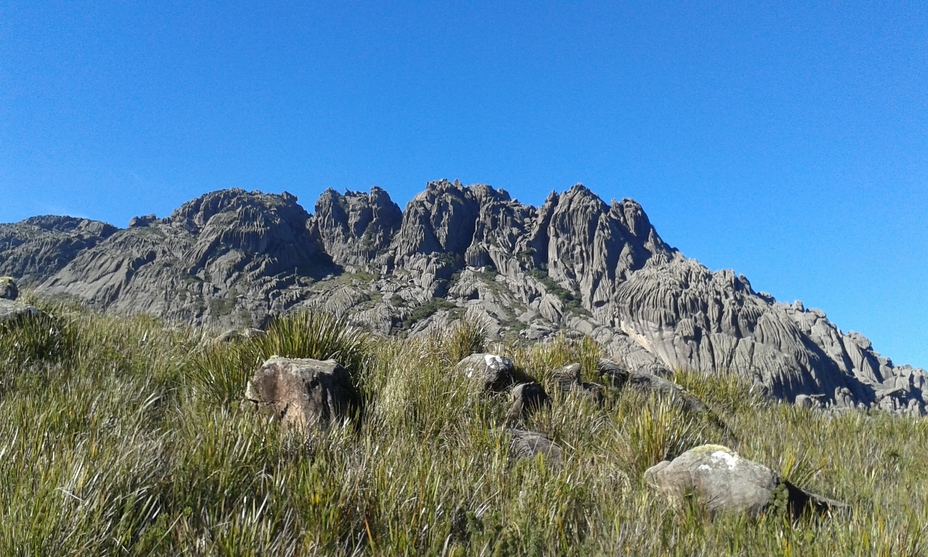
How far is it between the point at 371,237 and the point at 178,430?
18266 centimetres

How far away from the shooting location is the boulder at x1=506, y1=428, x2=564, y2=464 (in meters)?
4.67

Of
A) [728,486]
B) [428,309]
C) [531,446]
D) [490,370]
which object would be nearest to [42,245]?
[428,309]

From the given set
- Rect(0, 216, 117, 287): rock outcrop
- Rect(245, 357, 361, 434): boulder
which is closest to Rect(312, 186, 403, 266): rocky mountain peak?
Rect(0, 216, 117, 287): rock outcrop

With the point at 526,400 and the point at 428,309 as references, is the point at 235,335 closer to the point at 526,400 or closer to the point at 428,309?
the point at 526,400

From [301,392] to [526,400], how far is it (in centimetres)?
269

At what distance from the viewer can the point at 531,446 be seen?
489cm

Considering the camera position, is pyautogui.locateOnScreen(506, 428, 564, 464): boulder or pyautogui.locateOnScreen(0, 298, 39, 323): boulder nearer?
pyautogui.locateOnScreen(506, 428, 564, 464): boulder

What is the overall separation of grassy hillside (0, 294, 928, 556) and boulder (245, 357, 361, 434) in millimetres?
309

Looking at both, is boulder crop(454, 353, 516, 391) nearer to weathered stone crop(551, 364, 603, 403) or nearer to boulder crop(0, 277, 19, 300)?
weathered stone crop(551, 364, 603, 403)

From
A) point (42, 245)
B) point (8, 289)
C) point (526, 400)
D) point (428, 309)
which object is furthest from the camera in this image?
point (42, 245)

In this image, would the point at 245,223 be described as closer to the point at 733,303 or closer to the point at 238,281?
the point at 238,281

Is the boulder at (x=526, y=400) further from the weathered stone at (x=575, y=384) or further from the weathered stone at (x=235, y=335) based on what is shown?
the weathered stone at (x=235, y=335)

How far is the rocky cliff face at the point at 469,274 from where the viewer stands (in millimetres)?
132375

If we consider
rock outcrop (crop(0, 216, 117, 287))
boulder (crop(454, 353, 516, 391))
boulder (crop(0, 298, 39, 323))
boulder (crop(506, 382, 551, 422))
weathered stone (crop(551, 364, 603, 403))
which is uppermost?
rock outcrop (crop(0, 216, 117, 287))
